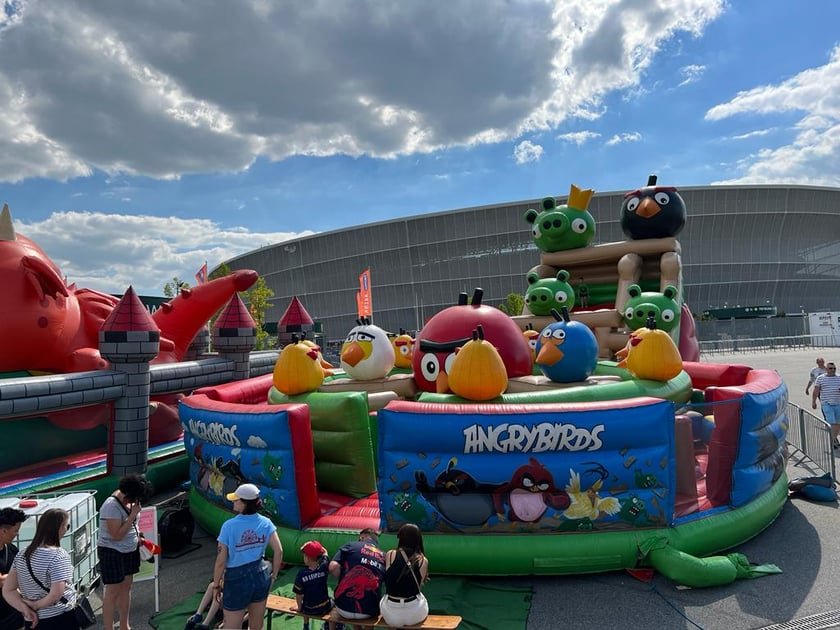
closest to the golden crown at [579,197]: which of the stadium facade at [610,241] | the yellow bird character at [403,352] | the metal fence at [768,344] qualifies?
the yellow bird character at [403,352]

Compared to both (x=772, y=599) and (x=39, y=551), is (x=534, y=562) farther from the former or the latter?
(x=39, y=551)

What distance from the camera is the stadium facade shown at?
5438cm

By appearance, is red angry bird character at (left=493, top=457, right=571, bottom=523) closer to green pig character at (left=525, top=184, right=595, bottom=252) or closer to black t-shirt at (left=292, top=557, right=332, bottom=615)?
black t-shirt at (left=292, top=557, right=332, bottom=615)

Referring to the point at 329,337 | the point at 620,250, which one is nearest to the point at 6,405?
the point at 620,250

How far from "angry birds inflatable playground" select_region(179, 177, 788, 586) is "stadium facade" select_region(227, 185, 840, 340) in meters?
47.3

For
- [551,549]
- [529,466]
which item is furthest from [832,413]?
[529,466]

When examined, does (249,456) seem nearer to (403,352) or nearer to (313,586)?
(313,586)

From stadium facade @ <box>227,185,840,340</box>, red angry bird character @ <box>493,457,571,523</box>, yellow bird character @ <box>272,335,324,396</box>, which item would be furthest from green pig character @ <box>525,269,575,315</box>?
stadium facade @ <box>227,185,840,340</box>

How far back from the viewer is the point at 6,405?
21.8 feet

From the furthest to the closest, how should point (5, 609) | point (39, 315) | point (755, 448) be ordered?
point (39, 315) < point (755, 448) < point (5, 609)

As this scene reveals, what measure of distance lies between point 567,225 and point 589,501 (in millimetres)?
8721

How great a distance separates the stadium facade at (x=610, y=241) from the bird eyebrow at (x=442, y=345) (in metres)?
47.3

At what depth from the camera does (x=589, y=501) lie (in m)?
5.41

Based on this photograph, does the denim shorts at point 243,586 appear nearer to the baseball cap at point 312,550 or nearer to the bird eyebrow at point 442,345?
the baseball cap at point 312,550
